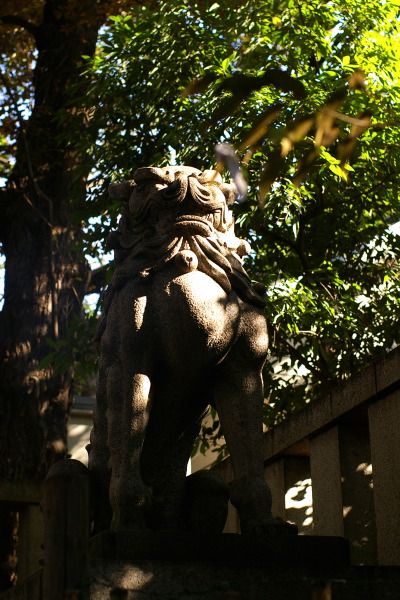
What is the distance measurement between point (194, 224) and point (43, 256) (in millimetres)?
7503

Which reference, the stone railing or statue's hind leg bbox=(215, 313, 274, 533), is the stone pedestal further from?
the stone railing

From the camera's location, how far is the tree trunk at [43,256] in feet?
35.4

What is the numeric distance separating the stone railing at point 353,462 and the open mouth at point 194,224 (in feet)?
5.45

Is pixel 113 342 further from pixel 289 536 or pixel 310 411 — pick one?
pixel 310 411

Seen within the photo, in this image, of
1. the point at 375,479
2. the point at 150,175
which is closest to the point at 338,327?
the point at 375,479

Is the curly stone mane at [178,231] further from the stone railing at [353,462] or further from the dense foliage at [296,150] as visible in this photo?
the dense foliage at [296,150]

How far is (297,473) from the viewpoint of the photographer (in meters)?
7.41

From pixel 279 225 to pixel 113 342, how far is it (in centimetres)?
488

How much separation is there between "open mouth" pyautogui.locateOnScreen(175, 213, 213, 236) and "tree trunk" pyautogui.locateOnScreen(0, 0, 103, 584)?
554cm

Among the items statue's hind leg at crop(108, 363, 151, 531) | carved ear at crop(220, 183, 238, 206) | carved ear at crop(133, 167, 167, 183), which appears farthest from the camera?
carved ear at crop(220, 183, 238, 206)

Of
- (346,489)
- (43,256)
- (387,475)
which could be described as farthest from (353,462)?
(43,256)

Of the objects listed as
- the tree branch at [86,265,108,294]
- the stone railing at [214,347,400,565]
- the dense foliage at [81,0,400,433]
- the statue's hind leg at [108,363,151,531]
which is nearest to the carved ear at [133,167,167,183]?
the statue's hind leg at [108,363,151,531]

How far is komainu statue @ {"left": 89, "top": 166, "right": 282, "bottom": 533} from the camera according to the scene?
176 inches

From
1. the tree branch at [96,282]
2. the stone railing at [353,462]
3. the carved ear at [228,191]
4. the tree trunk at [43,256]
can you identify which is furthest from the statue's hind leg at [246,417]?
the tree branch at [96,282]
